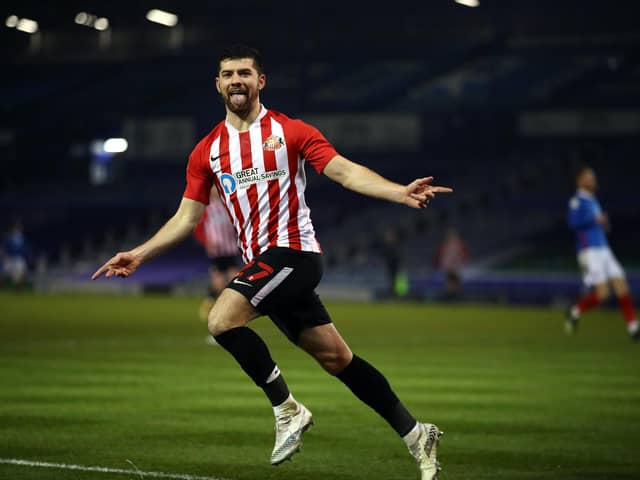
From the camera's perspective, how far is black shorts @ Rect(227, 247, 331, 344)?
6.73m

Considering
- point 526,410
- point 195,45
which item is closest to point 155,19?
point 195,45

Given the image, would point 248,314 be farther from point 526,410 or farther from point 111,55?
point 111,55

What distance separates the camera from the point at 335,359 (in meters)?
6.82

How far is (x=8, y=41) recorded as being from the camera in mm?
46344

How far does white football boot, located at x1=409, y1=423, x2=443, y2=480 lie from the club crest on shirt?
1.70 m

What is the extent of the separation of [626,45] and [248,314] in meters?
39.7

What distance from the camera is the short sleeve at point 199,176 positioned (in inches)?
280

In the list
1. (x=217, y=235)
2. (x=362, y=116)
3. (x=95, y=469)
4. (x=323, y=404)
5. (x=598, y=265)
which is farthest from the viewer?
(x=362, y=116)

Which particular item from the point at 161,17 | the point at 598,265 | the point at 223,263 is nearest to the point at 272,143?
the point at 223,263

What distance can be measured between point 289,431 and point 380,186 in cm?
146

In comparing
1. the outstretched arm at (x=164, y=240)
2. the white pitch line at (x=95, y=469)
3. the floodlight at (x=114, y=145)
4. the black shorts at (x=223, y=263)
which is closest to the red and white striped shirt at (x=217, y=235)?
the black shorts at (x=223, y=263)

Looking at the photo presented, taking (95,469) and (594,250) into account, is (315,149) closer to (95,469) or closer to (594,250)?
(95,469)

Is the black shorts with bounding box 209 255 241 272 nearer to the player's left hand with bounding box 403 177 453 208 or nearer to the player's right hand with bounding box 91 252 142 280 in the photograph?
the player's right hand with bounding box 91 252 142 280

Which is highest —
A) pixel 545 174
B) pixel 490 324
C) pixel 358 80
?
pixel 358 80
